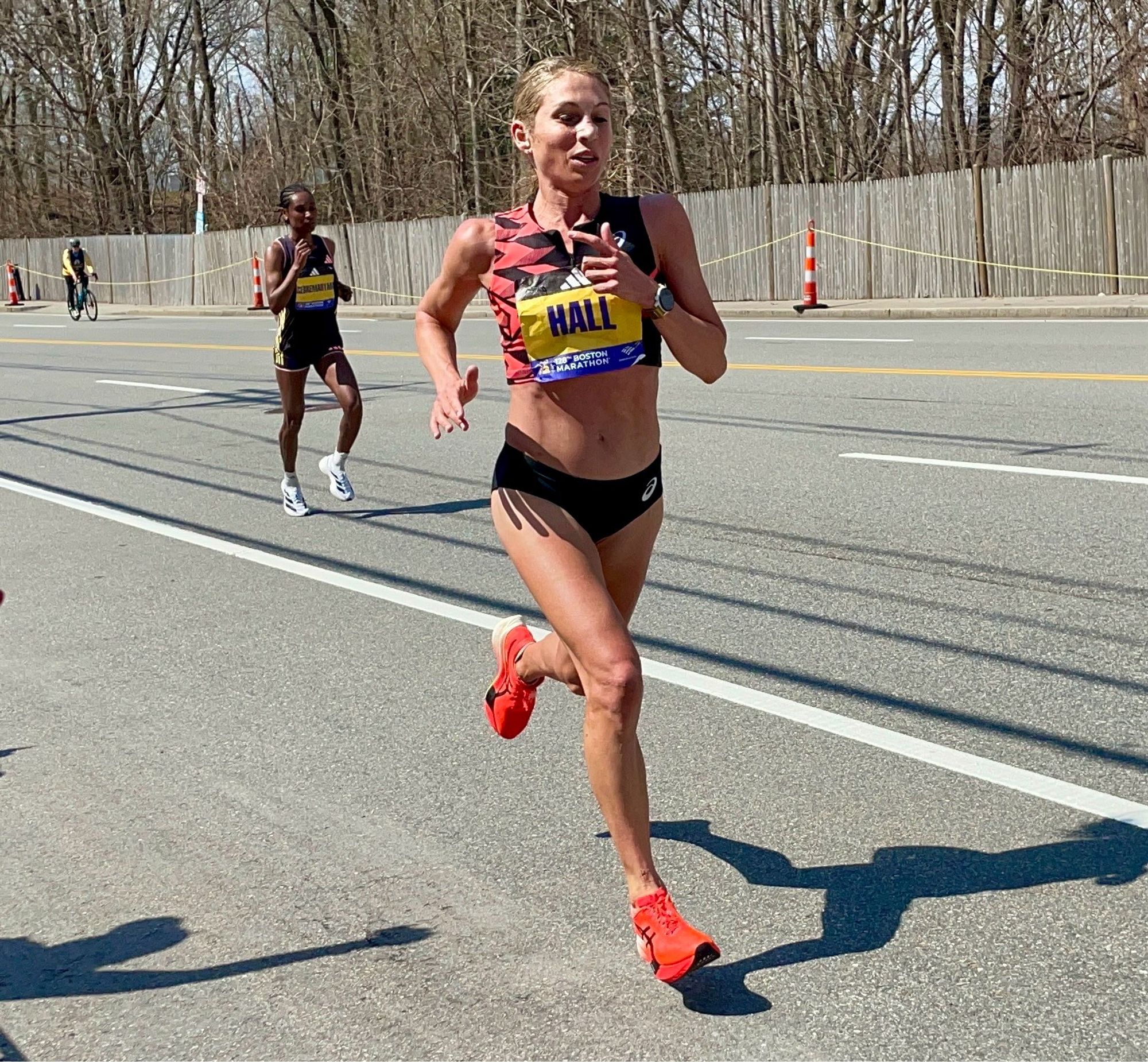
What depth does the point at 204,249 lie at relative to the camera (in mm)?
42375

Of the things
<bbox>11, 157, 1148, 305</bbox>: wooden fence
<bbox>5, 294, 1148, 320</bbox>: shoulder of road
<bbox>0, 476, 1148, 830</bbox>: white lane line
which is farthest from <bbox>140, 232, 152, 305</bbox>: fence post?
<bbox>0, 476, 1148, 830</bbox>: white lane line

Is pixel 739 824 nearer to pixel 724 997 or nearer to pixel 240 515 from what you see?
pixel 724 997

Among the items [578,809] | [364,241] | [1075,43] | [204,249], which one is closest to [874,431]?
[578,809]

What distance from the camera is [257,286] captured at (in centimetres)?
3359

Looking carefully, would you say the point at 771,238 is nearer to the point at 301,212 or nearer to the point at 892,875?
the point at 301,212

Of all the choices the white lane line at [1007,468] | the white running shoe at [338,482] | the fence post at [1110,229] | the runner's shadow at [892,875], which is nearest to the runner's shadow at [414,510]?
the white running shoe at [338,482]

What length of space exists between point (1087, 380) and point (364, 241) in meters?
27.0

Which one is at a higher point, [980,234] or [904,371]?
Result: [980,234]

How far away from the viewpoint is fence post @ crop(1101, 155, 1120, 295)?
79.8 feet

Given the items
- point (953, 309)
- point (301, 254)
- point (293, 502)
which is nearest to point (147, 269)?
point (953, 309)

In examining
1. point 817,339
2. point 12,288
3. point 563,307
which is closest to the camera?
point 563,307

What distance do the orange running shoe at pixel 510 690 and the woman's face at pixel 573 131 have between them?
126 cm

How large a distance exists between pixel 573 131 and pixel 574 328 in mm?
463

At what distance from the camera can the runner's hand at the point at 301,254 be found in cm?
952
